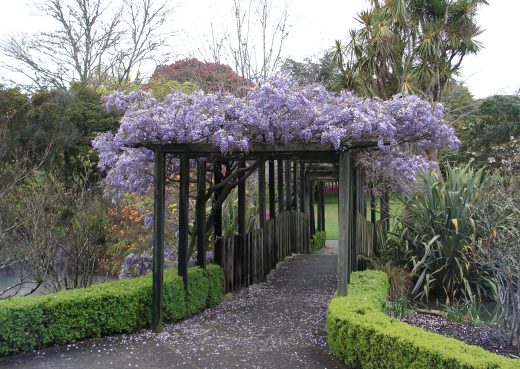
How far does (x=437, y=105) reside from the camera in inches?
286

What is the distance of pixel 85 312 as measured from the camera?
5742 millimetres

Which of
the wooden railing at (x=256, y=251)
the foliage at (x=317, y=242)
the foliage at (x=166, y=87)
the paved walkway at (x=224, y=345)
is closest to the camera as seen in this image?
the paved walkway at (x=224, y=345)

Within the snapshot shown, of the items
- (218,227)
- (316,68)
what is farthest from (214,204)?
(316,68)

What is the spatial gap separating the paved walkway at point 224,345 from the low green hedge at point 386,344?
29 cm

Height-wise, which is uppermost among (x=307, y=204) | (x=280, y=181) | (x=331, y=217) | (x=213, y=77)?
(x=213, y=77)

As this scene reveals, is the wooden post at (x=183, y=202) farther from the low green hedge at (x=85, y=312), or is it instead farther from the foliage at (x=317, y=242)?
the foliage at (x=317, y=242)

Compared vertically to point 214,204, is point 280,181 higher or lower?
higher

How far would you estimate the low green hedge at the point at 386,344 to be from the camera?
3734 millimetres

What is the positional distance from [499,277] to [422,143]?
2.60 meters

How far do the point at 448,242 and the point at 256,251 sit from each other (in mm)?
3049

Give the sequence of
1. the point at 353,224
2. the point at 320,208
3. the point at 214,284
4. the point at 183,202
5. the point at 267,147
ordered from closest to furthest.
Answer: the point at 267,147 → the point at 183,202 → the point at 353,224 → the point at 214,284 → the point at 320,208

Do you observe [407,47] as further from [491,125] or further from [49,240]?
[49,240]

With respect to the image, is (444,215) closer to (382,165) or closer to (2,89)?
(382,165)

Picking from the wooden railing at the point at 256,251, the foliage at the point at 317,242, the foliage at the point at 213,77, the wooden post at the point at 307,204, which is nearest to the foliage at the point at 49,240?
the wooden railing at the point at 256,251
